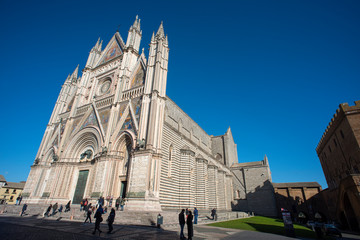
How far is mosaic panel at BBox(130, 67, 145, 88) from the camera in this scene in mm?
21216

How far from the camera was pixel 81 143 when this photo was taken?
22562 mm

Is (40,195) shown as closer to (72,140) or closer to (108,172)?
(72,140)

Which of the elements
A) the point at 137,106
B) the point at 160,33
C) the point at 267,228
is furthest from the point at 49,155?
the point at 267,228

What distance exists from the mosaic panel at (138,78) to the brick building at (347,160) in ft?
60.3

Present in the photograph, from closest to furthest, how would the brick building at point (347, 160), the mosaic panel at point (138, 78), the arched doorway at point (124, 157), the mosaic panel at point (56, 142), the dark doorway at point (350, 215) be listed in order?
the brick building at point (347, 160)
the dark doorway at point (350, 215)
the arched doorway at point (124, 157)
the mosaic panel at point (138, 78)
the mosaic panel at point (56, 142)

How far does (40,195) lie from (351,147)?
1204 inches

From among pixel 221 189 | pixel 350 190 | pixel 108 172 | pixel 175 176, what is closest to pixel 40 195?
pixel 108 172

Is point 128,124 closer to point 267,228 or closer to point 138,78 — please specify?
point 138,78

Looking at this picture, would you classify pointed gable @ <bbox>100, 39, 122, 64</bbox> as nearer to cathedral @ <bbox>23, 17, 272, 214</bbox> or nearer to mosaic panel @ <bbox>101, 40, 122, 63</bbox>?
mosaic panel @ <bbox>101, 40, 122, 63</bbox>

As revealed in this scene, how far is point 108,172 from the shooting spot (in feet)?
57.3

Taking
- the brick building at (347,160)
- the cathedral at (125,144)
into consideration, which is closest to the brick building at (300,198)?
the cathedral at (125,144)

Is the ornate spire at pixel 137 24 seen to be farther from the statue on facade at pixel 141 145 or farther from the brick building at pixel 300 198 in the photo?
the brick building at pixel 300 198

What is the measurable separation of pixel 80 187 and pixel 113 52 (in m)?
19.6

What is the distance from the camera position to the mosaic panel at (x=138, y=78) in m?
21.2
